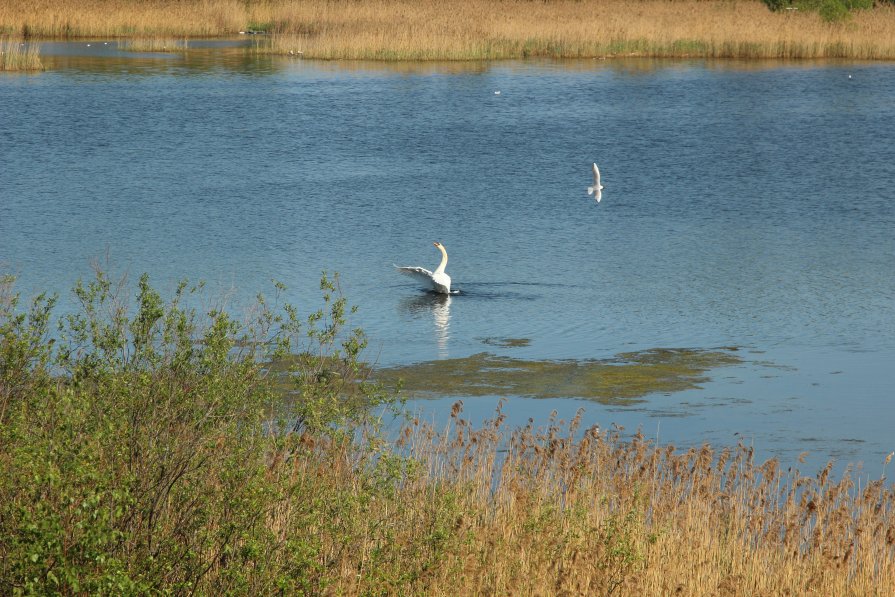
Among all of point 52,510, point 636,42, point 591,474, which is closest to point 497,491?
point 591,474

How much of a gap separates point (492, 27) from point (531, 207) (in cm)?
2516

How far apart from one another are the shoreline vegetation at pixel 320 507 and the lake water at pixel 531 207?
9.92 ft

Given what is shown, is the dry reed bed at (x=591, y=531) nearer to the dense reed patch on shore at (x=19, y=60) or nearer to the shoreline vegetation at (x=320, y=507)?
the shoreline vegetation at (x=320, y=507)

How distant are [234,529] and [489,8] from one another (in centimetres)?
4965

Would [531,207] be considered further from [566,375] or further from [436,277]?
[566,375]

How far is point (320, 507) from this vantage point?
7.38 meters

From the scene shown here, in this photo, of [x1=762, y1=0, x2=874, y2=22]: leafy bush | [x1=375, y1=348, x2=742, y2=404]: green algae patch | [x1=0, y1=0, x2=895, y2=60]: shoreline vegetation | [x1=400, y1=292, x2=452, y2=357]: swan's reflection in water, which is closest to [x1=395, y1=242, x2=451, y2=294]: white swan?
[x1=400, y1=292, x2=452, y2=357]: swan's reflection in water

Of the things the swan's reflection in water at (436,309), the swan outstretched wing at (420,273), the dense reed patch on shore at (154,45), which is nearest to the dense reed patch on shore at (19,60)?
the dense reed patch on shore at (154,45)

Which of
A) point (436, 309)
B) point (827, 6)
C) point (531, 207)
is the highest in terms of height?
point (827, 6)

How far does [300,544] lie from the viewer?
6.32 metres

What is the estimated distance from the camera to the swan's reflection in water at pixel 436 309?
15.5 metres

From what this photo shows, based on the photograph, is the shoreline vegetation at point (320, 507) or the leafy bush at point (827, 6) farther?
the leafy bush at point (827, 6)

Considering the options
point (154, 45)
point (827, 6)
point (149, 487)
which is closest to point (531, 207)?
point (149, 487)

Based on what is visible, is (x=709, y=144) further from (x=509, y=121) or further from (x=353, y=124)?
(x=353, y=124)
